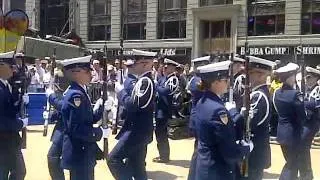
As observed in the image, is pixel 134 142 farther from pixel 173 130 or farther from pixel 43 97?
pixel 43 97

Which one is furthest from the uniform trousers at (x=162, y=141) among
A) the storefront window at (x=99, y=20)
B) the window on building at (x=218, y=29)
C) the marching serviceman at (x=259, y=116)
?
the storefront window at (x=99, y=20)

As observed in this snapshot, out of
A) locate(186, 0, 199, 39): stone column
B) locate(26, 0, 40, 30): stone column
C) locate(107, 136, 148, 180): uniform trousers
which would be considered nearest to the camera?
locate(107, 136, 148, 180): uniform trousers

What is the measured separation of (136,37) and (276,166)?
30.8m

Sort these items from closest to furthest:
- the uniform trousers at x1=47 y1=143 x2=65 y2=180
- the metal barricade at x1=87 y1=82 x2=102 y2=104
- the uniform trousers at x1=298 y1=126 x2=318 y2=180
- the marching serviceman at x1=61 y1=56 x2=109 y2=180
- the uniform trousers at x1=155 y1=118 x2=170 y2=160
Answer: the marching serviceman at x1=61 y1=56 x2=109 y2=180
the uniform trousers at x1=47 y1=143 x2=65 y2=180
the uniform trousers at x1=298 y1=126 x2=318 y2=180
the uniform trousers at x1=155 y1=118 x2=170 y2=160
the metal barricade at x1=87 y1=82 x2=102 y2=104

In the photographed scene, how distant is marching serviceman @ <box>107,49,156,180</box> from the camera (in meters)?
7.10

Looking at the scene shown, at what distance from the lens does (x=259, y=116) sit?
6.31 m

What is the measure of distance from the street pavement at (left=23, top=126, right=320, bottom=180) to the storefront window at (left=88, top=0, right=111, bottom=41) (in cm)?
2954

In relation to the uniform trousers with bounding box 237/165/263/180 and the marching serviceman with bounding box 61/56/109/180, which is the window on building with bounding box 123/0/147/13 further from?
the uniform trousers with bounding box 237/165/263/180

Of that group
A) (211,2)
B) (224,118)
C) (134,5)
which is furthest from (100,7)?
(224,118)

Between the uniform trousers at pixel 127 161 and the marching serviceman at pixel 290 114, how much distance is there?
76.8 inches

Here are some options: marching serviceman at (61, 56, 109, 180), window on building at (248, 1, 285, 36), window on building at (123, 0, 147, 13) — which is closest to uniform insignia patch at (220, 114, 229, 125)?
marching serviceman at (61, 56, 109, 180)

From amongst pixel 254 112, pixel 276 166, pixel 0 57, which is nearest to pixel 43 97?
pixel 276 166

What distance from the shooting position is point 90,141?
612cm

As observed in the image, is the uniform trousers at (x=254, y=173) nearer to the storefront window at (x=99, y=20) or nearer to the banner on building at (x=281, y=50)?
the banner on building at (x=281, y=50)
